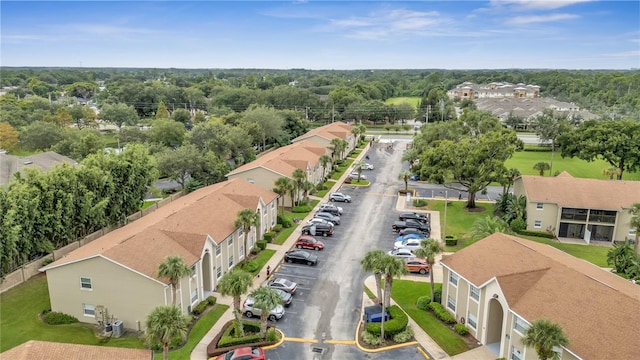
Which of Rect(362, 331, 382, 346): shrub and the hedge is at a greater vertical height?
the hedge

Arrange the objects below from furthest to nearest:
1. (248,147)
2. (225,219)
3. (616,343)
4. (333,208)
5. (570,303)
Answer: (248,147), (333,208), (225,219), (570,303), (616,343)

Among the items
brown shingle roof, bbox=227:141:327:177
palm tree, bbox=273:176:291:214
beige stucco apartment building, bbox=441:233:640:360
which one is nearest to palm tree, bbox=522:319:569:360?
beige stucco apartment building, bbox=441:233:640:360

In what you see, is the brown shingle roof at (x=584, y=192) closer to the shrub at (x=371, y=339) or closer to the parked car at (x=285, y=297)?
the shrub at (x=371, y=339)

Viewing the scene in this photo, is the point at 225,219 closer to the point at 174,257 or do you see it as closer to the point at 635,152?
the point at 174,257

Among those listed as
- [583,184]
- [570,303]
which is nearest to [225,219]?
[570,303]

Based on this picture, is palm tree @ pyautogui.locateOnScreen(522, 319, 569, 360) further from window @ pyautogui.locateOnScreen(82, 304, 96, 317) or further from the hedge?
window @ pyautogui.locateOnScreen(82, 304, 96, 317)
